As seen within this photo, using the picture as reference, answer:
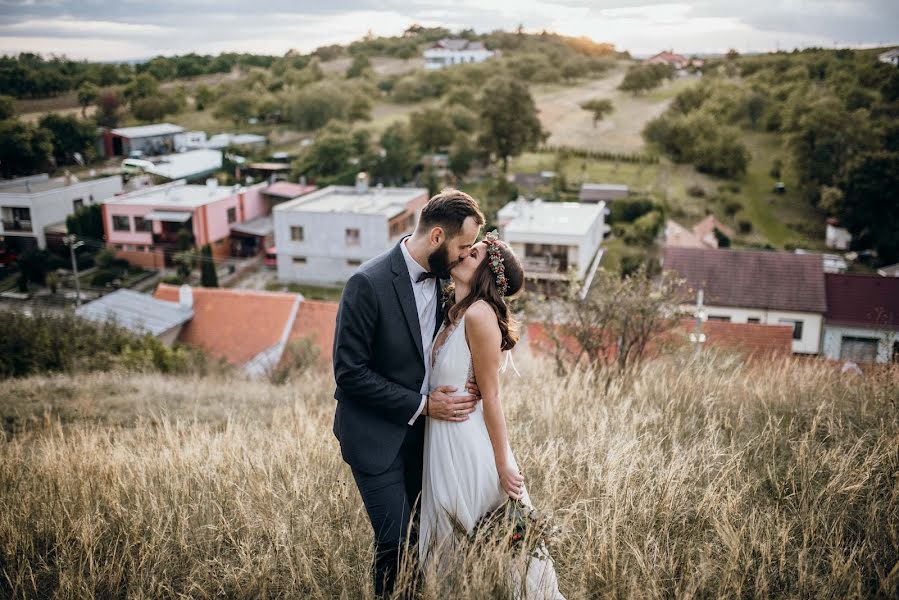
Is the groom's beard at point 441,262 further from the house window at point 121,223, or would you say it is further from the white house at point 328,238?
the house window at point 121,223

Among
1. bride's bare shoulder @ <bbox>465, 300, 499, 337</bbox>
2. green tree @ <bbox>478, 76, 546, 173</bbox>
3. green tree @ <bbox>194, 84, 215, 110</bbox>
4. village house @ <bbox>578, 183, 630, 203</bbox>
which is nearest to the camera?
bride's bare shoulder @ <bbox>465, 300, 499, 337</bbox>

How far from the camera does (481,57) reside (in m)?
90.4

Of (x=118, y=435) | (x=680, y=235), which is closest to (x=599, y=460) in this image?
(x=118, y=435)

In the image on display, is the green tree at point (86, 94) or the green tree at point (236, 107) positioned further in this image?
the green tree at point (236, 107)

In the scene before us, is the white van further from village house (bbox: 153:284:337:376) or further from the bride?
the bride

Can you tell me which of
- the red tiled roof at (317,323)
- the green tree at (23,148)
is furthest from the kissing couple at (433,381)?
the green tree at (23,148)

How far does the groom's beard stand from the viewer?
8.14 ft

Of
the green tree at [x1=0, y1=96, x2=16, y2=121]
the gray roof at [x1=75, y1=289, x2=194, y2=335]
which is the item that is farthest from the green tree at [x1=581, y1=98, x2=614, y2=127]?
the gray roof at [x1=75, y1=289, x2=194, y2=335]

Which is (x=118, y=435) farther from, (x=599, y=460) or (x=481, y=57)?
(x=481, y=57)

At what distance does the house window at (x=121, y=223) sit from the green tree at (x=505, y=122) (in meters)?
22.9

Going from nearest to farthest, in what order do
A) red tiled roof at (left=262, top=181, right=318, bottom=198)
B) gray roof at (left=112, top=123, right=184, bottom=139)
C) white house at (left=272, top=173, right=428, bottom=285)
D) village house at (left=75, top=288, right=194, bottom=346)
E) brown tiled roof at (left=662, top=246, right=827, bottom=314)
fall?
1. village house at (left=75, top=288, right=194, bottom=346)
2. brown tiled roof at (left=662, top=246, right=827, bottom=314)
3. white house at (left=272, top=173, right=428, bottom=285)
4. red tiled roof at (left=262, top=181, right=318, bottom=198)
5. gray roof at (left=112, top=123, right=184, bottom=139)

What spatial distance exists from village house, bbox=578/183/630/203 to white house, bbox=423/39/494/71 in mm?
51303

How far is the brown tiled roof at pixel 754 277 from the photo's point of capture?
19.6 meters

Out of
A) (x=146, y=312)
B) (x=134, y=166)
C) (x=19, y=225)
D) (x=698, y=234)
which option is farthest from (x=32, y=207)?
(x=698, y=234)
